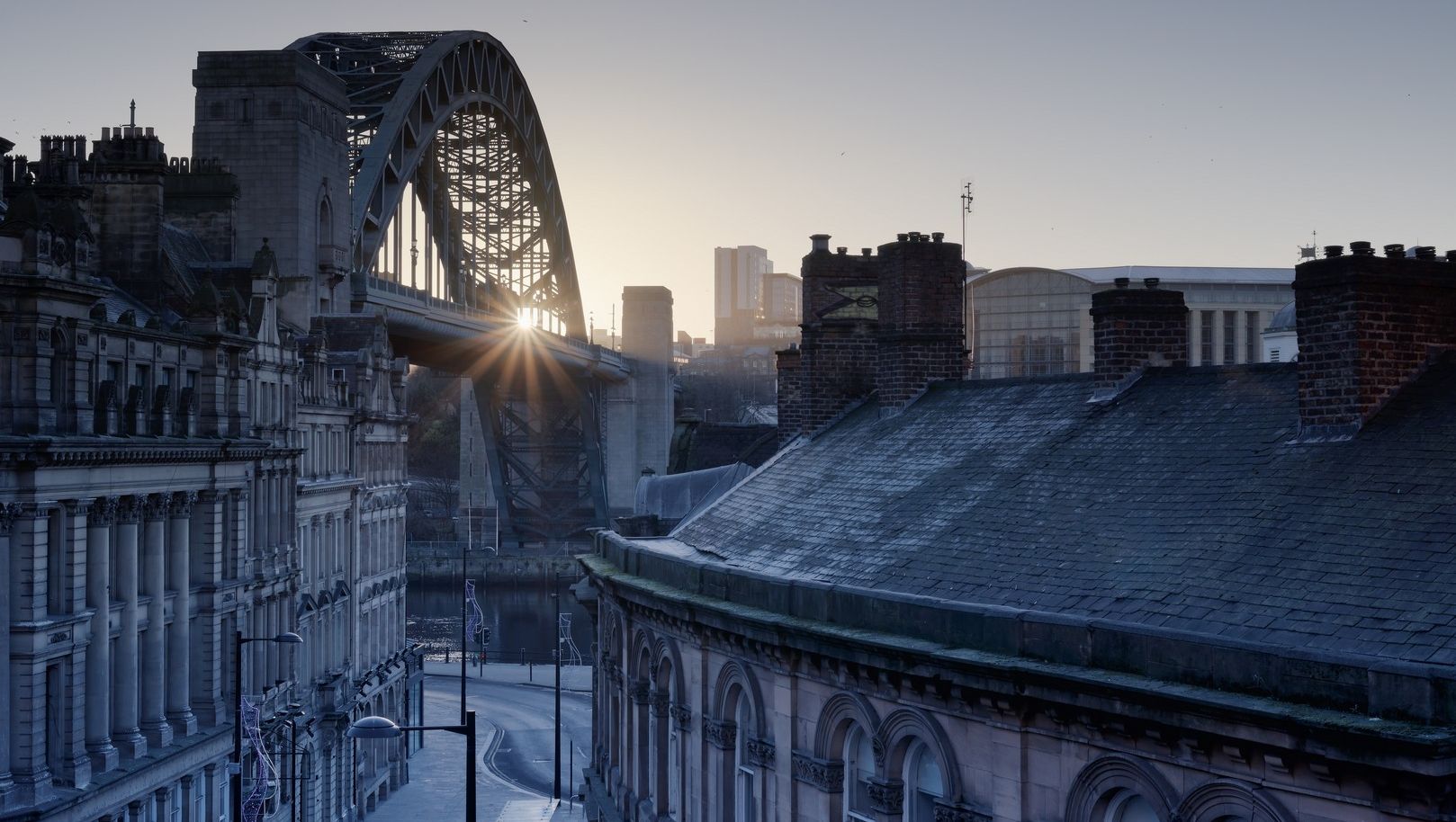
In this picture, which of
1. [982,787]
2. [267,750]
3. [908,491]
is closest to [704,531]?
[908,491]

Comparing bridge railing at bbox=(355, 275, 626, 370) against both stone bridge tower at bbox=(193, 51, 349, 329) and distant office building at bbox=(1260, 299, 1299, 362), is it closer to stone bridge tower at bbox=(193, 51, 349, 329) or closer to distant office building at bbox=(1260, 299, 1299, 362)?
stone bridge tower at bbox=(193, 51, 349, 329)

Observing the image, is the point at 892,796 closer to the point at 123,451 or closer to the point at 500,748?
the point at 123,451

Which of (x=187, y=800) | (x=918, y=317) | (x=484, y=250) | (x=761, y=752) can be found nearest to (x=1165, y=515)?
(x=761, y=752)

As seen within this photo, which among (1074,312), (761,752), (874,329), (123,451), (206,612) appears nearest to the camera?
(761,752)

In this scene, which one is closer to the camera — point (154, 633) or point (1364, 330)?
point (1364, 330)

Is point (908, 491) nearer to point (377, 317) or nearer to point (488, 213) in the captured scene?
point (377, 317)

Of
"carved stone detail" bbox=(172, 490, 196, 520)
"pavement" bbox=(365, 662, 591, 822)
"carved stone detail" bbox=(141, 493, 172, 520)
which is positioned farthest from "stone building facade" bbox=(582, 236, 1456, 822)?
"pavement" bbox=(365, 662, 591, 822)
